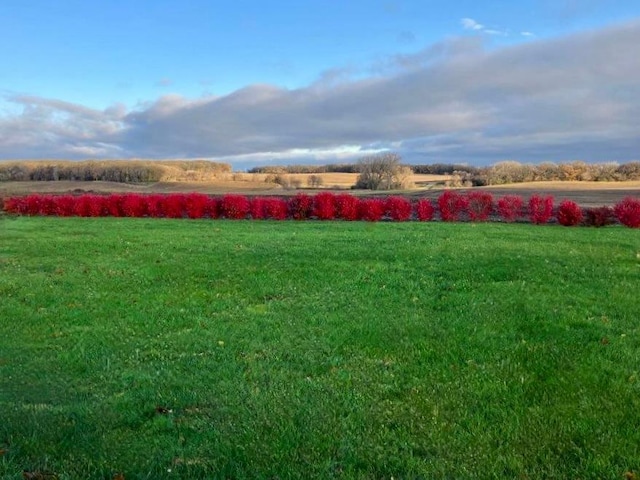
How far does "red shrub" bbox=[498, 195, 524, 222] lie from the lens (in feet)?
95.3

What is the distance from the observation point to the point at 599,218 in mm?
26625

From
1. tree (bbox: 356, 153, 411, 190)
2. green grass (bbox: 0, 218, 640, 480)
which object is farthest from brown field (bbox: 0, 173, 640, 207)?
green grass (bbox: 0, 218, 640, 480)

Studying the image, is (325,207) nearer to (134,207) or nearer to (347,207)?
(347,207)

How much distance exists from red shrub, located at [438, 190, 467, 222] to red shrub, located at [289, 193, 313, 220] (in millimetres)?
6815

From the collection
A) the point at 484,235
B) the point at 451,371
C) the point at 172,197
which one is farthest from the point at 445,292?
the point at 172,197

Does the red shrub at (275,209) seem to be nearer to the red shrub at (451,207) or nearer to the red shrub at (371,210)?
the red shrub at (371,210)

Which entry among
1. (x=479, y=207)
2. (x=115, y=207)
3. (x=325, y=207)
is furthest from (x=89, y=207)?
(x=479, y=207)

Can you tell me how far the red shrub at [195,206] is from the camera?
31203 millimetres

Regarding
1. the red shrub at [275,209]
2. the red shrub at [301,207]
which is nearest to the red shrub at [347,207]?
the red shrub at [301,207]

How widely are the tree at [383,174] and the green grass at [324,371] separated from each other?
197 ft

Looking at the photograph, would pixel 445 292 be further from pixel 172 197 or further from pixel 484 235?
pixel 172 197

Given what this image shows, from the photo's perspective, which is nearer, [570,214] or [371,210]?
[570,214]

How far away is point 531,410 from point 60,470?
3.65 m

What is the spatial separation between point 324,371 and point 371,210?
2399 centimetres
